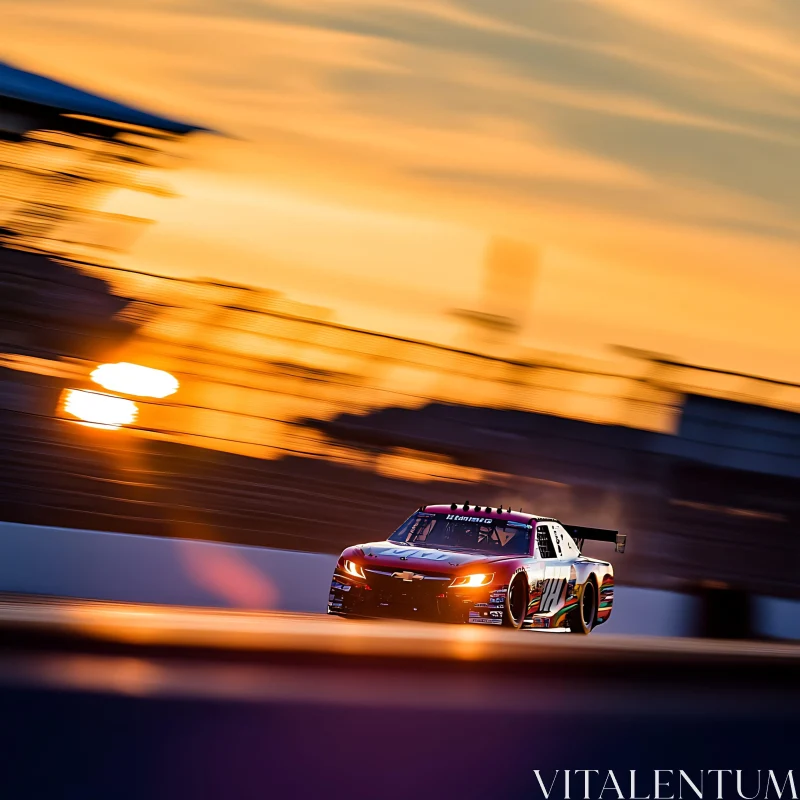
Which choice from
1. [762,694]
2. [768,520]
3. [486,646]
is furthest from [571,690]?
[768,520]

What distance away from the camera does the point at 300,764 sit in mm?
2307

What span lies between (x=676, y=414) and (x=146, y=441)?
5.78 meters

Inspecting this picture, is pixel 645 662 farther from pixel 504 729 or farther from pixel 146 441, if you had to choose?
pixel 146 441

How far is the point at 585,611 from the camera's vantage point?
1202 cm

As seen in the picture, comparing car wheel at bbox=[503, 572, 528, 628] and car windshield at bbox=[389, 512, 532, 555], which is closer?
car wheel at bbox=[503, 572, 528, 628]

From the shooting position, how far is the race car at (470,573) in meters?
10.1

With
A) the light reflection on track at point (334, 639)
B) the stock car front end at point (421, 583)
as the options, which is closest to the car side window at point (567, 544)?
the stock car front end at point (421, 583)

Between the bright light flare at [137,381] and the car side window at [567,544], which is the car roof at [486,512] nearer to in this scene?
the car side window at [567,544]

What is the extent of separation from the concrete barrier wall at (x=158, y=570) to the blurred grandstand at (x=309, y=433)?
0.69 m

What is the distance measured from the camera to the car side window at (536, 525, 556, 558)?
11086 millimetres

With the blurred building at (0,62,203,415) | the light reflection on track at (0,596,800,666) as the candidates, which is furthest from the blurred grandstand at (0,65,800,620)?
the light reflection on track at (0,596,800,666)

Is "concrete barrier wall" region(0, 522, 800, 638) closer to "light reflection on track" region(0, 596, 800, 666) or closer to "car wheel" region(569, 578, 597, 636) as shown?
"car wheel" region(569, 578, 597, 636)

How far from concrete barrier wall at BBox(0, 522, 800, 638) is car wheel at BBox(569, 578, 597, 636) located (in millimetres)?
2237

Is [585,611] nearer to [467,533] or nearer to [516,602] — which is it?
[467,533]
